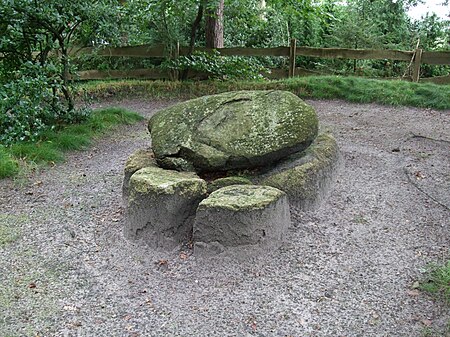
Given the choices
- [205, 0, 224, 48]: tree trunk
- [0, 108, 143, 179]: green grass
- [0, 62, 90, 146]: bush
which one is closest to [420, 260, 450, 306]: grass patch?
[0, 108, 143, 179]: green grass

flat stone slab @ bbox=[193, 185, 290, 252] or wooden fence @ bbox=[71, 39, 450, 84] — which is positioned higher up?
wooden fence @ bbox=[71, 39, 450, 84]

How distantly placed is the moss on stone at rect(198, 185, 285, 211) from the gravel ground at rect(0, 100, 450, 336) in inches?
16.7

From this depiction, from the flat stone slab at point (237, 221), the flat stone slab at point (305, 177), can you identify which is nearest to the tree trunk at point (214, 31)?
the flat stone slab at point (305, 177)

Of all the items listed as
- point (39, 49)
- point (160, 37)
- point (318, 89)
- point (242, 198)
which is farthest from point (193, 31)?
point (242, 198)

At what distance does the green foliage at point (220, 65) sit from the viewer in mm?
10281

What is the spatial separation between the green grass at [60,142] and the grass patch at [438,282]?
4.54 metres

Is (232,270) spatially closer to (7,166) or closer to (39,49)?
(7,166)

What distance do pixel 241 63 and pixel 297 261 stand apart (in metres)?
7.03

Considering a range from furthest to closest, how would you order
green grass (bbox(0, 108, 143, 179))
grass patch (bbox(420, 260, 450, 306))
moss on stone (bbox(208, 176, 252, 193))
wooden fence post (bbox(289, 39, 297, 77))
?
wooden fence post (bbox(289, 39, 297, 77)) < green grass (bbox(0, 108, 143, 179)) < moss on stone (bbox(208, 176, 252, 193)) < grass patch (bbox(420, 260, 450, 306))

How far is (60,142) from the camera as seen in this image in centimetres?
696

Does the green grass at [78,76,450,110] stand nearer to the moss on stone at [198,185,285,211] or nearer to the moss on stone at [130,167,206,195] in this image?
the moss on stone at [130,167,206,195]

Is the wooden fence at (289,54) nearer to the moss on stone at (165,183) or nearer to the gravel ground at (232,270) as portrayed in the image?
the gravel ground at (232,270)

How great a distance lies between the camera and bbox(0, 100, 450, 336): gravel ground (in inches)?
129

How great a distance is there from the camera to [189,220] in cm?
422
